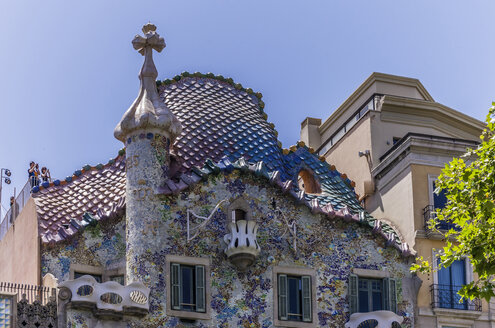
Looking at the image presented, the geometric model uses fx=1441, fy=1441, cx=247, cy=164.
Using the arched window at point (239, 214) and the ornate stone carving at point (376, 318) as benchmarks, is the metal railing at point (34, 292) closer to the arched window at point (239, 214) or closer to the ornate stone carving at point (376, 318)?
the arched window at point (239, 214)

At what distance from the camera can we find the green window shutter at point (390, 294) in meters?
34.0

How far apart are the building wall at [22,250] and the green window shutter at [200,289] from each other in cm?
365

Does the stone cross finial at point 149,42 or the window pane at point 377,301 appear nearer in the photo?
the window pane at point 377,301

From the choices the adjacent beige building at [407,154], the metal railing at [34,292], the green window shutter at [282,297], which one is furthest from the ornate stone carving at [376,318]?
the metal railing at [34,292]

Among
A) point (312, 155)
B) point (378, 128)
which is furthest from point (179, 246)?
point (378, 128)

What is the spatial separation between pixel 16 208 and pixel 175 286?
5.56 metres

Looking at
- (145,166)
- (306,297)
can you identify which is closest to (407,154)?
(306,297)

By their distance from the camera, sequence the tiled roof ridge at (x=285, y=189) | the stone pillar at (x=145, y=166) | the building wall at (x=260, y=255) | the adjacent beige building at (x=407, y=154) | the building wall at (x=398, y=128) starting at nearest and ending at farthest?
the stone pillar at (x=145, y=166) → the building wall at (x=260, y=255) → the tiled roof ridge at (x=285, y=189) → the adjacent beige building at (x=407, y=154) → the building wall at (x=398, y=128)

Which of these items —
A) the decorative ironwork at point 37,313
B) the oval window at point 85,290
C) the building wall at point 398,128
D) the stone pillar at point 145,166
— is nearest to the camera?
the decorative ironwork at point 37,313

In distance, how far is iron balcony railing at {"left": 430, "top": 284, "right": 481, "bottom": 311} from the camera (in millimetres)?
34438

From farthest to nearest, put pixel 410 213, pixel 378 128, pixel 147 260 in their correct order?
pixel 378 128 < pixel 410 213 < pixel 147 260

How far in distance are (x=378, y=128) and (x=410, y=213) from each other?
13.2 feet

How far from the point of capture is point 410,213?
35.3 m

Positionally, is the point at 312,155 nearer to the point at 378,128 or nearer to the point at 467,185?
the point at 378,128
